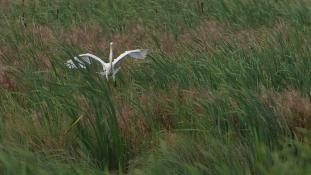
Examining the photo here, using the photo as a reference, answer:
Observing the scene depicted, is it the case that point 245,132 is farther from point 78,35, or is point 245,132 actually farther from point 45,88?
point 78,35

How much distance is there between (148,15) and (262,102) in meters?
4.30

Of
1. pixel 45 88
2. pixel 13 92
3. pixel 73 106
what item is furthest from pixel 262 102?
pixel 13 92

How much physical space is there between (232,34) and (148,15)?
1713mm

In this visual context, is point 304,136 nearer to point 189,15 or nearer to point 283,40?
point 283,40

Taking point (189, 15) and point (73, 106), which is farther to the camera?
point (189, 15)

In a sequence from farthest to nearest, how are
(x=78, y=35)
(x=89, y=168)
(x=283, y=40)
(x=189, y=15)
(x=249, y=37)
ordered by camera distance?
1. (x=189, y=15)
2. (x=78, y=35)
3. (x=249, y=37)
4. (x=283, y=40)
5. (x=89, y=168)

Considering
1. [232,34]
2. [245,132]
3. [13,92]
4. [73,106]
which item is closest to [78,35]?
[232,34]

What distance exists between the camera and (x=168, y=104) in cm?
465

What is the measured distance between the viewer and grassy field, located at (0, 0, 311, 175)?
3.61 m

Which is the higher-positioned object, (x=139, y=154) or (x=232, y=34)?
(x=232, y=34)

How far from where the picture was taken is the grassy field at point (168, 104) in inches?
142

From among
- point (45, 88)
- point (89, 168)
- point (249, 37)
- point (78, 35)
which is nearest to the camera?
point (89, 168)

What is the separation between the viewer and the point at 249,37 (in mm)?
6293

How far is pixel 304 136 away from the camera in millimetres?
3852
